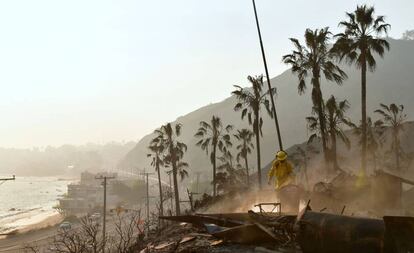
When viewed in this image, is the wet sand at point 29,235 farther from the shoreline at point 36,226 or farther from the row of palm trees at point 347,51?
the row of palm trees at point 347,51

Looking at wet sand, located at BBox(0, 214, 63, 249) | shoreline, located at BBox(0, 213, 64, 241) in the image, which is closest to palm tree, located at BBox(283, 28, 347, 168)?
wet sand, located at BBox(0, 214, 63, 249)

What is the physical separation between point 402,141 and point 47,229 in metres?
84.0

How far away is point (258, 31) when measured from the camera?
20766mm

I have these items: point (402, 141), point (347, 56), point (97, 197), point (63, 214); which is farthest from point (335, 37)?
point (97, 197)

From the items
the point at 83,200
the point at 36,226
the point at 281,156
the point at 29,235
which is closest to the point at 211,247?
the point at 281,156

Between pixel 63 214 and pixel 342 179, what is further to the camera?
pixel 63 214

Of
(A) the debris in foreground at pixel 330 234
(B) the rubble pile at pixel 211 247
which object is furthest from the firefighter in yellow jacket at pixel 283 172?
(B) the rubble pile at pixel 211 247

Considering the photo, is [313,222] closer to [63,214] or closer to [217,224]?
[217,224]

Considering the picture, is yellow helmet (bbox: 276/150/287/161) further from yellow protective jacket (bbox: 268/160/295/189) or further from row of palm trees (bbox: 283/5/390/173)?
row of palm trees (bbox: 283/5/390/173)

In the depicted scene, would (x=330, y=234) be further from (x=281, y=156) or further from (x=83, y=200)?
(x=83, y=200)

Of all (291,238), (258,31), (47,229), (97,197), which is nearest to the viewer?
(291,238)

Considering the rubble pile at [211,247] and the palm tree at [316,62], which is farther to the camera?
the palm tree at [316,62]

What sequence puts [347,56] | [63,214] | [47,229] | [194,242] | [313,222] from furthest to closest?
[63,214] → [47,229] → [347,56] → [194,242] → [313,222]

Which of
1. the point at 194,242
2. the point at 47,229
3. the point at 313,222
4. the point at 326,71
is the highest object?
the point at 326,71
